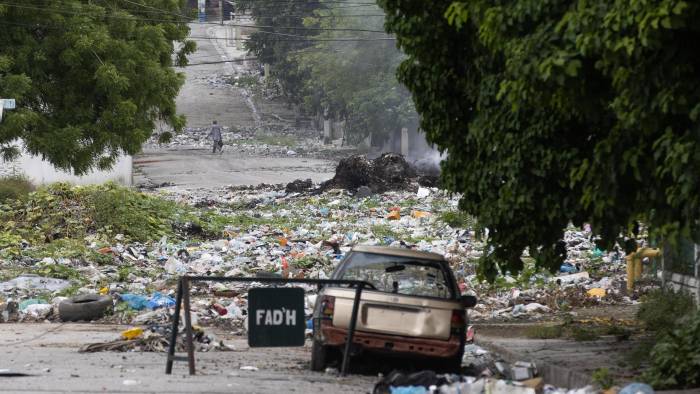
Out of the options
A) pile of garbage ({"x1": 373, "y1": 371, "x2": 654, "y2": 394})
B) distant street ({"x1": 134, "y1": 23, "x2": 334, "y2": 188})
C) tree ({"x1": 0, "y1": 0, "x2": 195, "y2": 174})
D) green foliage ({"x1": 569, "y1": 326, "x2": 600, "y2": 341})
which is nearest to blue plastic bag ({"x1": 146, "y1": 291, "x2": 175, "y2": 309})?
green foliage ({"x1": 569, "y1": 326, "x2": 600, "y2": 341})

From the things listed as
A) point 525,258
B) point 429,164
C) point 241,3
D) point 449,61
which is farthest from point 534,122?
point 241,3

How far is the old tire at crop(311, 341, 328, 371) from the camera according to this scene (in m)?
10.9

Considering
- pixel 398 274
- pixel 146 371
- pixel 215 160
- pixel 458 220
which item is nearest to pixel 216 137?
pixel 215 160

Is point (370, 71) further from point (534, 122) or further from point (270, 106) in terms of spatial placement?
point (534, 122)

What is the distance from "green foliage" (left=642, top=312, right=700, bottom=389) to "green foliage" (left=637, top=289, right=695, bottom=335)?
109 inches

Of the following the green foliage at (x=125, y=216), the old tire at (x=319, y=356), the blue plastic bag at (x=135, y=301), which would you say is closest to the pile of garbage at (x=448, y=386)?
the old tire at (x=319, y=356)

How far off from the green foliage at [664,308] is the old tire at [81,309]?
24.0 feet

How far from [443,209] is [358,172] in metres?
6.00

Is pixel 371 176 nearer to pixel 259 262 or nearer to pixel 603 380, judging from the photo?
pixel 259 262

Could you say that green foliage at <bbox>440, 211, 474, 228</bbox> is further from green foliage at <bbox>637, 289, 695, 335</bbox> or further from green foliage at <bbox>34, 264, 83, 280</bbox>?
green foliage at <bbox>637, 289, 695, 335</bbox>

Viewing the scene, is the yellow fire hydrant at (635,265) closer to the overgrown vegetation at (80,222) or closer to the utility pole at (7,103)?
the overgrown vegetation at (80,222)

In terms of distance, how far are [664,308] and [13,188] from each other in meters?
16.4

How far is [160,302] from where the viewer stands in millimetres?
15836

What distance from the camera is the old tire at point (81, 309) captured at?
15.3m
